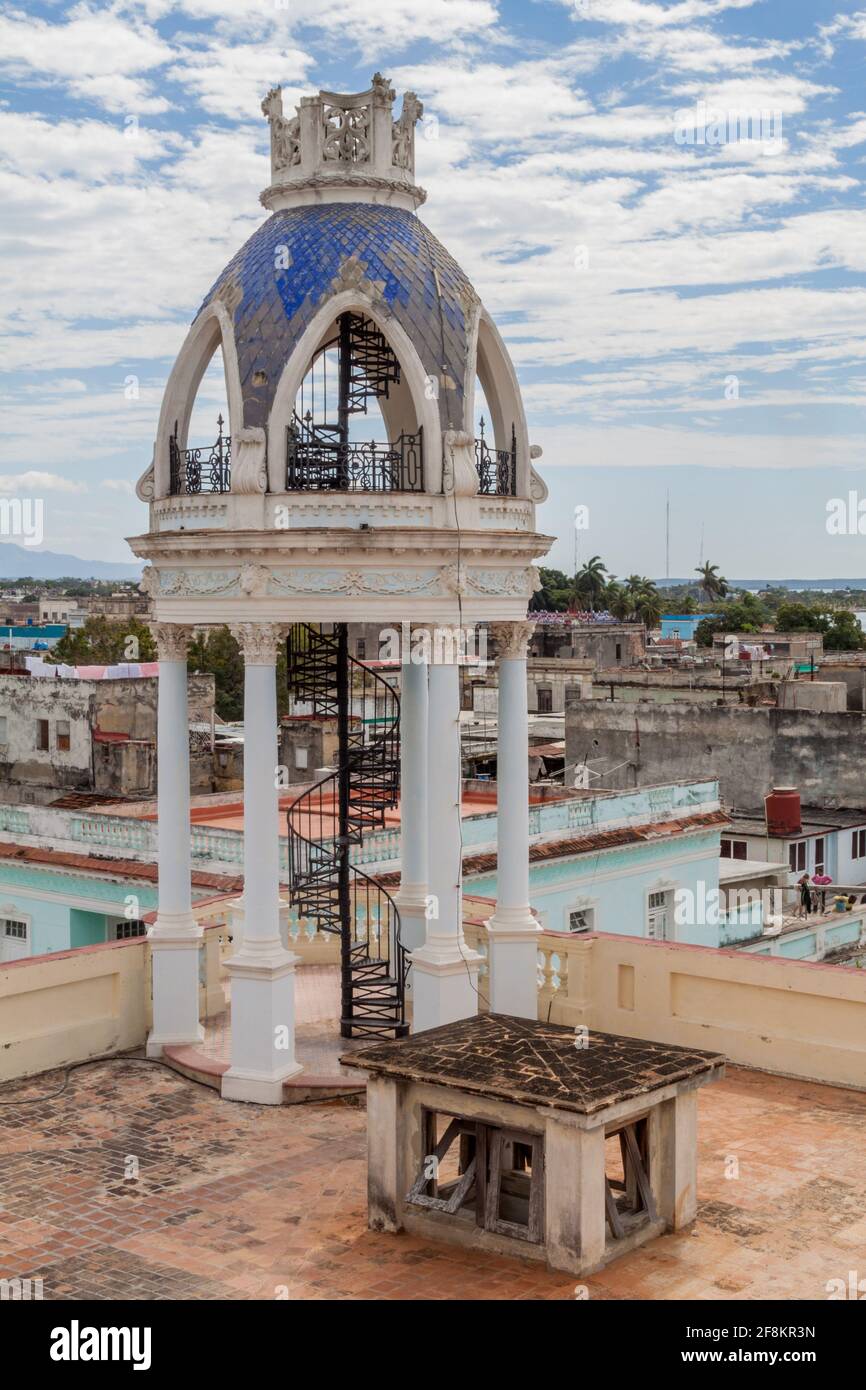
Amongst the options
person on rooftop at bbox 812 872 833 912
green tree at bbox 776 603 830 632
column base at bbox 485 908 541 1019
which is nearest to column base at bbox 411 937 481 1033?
column base at bbox 485 908 541 1019

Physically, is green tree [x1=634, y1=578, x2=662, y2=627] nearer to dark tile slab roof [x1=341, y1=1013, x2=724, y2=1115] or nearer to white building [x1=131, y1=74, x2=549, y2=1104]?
white building [x1=131, y1=74, x2=549, y2=1104]

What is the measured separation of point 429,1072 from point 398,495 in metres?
6.43

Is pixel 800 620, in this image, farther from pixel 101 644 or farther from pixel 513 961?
pixel 513 961

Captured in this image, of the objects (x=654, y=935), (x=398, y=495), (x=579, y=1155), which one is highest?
(x=398, y=495)

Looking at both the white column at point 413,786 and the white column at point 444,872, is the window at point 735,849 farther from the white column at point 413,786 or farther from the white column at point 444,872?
the white column at point 444,872

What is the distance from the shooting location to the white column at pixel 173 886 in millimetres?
17375

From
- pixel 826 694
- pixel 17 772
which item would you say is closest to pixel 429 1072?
pixel 17 772

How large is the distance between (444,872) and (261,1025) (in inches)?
96.9

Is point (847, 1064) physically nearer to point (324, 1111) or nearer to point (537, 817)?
point (324, 1111)

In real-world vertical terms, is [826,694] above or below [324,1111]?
above

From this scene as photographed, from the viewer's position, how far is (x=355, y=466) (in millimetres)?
16656

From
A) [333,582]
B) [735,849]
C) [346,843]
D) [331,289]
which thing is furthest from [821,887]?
[331,289]

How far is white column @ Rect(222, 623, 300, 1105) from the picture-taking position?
16.1 m
